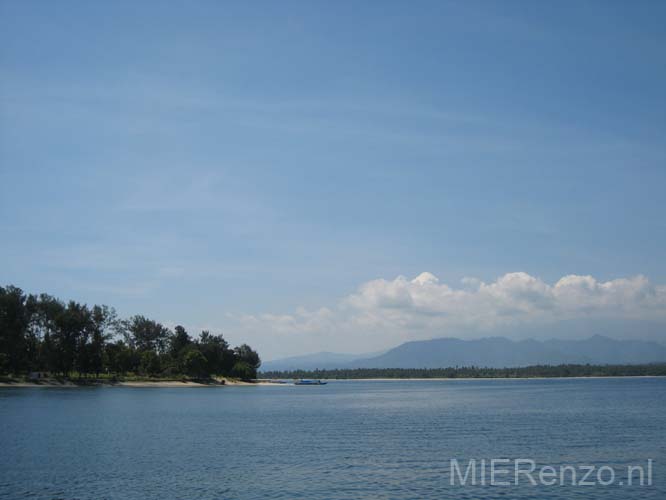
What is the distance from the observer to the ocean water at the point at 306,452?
41.4 meters

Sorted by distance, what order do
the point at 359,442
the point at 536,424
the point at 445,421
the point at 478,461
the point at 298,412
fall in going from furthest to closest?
1. the point at 298,412
2. the point at 445,421
3. the point at 536,424
4. the point at 359,442
5. the point at 478,461

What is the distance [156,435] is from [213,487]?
32.1m

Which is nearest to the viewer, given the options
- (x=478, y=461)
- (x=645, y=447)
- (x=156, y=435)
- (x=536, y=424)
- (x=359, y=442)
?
(x=478, y=461)

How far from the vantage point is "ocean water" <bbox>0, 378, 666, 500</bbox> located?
1630 inches

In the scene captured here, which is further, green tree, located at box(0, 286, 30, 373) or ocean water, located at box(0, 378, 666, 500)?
green tree, located at box(0, 286, 30, 373)

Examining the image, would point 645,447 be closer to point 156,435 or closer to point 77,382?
point 156,435

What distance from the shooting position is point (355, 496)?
3956 cm

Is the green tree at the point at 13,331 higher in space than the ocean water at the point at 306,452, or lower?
higher

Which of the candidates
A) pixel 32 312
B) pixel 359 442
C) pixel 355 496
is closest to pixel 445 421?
pixel 359 442

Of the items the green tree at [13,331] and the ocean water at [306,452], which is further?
the green tree at [13,331]

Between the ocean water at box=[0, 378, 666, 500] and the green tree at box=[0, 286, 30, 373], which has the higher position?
the green tree at box=[0, 286, 30, 373]

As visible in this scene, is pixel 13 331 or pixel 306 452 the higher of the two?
pixel 13 331

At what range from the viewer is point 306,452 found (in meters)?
58.4

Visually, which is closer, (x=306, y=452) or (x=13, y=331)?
(x=306, y=452)
